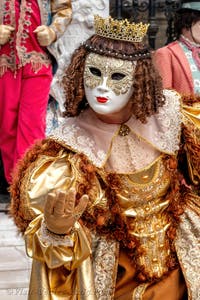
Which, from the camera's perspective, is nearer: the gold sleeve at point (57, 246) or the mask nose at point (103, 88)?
the gold sleeve at point (57, 246)

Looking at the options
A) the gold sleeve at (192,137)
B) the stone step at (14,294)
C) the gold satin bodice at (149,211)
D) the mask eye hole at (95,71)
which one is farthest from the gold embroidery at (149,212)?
the stone step at (14,294)

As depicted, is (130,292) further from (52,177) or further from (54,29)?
(54,29)

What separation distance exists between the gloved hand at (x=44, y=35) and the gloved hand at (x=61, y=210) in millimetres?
2272

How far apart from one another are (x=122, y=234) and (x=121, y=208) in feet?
0.31

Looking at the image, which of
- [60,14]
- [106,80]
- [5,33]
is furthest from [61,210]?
[60,14]

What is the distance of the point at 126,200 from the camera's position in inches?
116

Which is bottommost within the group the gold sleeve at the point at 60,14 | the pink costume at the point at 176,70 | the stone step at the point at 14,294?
the stone step at the point at 14,294

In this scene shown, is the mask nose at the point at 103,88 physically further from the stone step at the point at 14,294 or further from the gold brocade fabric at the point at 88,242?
the stone step at the point at 14,294

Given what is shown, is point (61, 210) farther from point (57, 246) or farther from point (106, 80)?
point (106, 80)

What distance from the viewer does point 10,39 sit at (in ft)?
15.4

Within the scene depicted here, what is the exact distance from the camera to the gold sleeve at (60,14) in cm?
475

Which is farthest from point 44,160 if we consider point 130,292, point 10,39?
point 10,39

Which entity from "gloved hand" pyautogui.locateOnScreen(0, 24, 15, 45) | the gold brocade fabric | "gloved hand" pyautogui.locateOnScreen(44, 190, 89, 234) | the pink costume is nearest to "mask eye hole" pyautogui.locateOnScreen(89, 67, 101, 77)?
the gold brocade fabric

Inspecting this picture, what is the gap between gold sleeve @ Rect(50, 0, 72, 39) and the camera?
4.75 meters
